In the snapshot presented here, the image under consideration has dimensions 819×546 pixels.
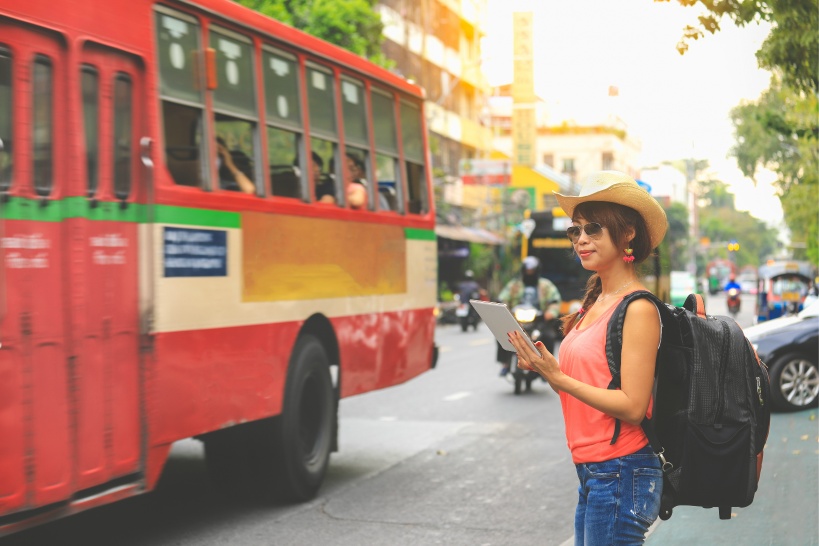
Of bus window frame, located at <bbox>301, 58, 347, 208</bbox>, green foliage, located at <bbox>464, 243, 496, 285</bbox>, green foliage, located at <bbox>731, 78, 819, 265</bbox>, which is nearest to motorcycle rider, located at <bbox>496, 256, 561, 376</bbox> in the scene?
green foliage, located at <bbox>731, 78, 819, 265</bbox>

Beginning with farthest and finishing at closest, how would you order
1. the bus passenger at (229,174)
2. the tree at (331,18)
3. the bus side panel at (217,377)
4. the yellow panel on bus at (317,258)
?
the tree at (331,18), the yellow panel on bus at (317,258), the bus passenger at (229,174), the bus side panel at (217,377)

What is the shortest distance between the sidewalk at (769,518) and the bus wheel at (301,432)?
257 centimetres

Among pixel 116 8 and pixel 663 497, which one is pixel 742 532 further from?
pixel 116 8

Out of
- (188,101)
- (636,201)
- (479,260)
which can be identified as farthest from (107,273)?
(479,260)

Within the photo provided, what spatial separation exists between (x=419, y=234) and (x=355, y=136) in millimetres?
1622

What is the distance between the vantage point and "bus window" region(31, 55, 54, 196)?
6070mm

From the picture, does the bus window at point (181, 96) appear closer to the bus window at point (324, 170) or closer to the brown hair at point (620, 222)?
the bus window at point (324, 170)

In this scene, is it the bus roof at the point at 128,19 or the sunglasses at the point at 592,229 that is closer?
the sunglasses at the point at 592,229

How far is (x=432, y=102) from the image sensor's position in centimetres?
5341

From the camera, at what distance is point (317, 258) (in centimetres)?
942

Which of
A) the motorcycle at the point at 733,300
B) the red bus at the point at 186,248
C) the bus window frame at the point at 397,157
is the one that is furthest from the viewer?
the motorcycle at the point at 733,300

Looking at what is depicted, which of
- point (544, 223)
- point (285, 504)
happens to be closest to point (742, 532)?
point (285, 504)

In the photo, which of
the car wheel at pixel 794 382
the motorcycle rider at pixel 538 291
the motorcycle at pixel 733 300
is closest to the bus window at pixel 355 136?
the car wheel at pixel 794 382

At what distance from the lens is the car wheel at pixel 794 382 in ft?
46.3
